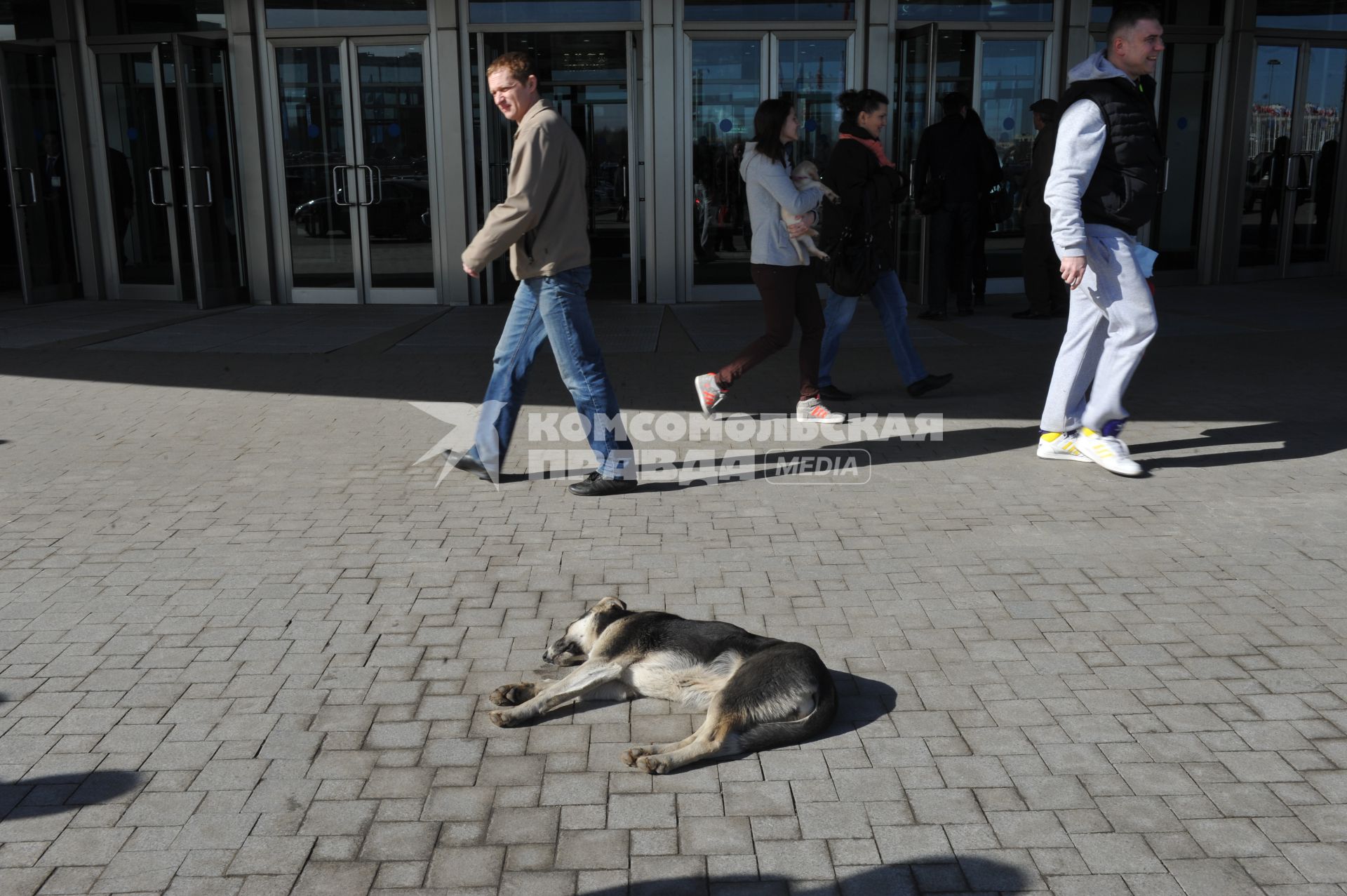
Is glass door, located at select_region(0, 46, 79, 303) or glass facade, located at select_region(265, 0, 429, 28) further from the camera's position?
glass door, located at select_region(0, 46, 79, 303)

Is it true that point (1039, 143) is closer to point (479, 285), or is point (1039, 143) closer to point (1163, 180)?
point (1163, 180)

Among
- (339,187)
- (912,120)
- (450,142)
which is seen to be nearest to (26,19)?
(339,187)

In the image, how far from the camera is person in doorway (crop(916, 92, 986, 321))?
12000 mm

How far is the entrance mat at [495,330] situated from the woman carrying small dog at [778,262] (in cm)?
298

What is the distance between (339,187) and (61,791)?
37.7ft

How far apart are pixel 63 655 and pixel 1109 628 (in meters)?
3.65

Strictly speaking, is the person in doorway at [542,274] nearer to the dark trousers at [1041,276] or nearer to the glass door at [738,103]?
the dark trousers at [1041,276]

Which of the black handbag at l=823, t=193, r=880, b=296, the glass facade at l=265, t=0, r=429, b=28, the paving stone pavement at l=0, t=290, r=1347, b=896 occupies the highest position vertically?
the glass facade at l=265, t=0, r=429, b=28

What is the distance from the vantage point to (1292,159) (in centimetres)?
1494

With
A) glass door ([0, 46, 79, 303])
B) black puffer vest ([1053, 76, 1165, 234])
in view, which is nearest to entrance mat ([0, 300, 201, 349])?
glass door ([0, 46, 79, 303])

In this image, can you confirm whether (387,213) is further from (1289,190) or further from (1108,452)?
(1289,190)

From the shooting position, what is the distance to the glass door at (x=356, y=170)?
532 inches

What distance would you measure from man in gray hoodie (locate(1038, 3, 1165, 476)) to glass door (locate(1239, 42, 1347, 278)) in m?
9.47

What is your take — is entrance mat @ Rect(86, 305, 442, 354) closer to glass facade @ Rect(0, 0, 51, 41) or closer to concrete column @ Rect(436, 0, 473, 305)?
concrete column @ Rect(436, 0, 473, 305)
